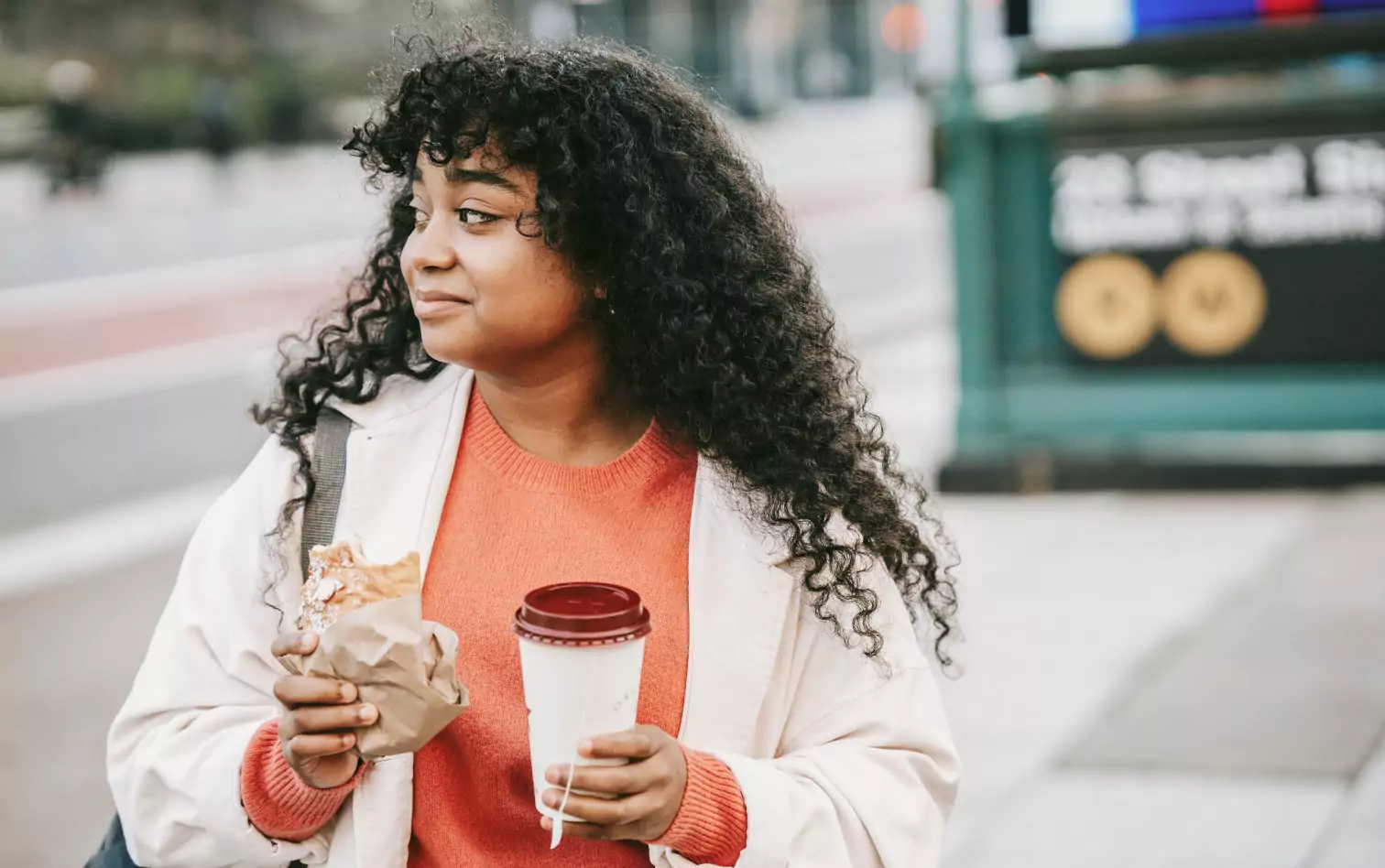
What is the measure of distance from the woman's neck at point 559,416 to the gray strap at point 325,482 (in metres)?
0.18

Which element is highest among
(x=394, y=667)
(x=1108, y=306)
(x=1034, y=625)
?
(x=394, y=667)

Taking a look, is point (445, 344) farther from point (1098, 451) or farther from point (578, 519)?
point (1098, 451)

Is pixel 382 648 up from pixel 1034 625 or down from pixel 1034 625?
up

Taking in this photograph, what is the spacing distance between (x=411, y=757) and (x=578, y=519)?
1.05 ft

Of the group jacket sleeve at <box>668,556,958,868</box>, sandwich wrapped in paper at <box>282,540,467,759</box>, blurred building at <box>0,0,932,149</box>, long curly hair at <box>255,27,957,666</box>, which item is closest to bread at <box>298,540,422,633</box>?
sandwich wrapped in paper at <box>282,540,467,759</box>

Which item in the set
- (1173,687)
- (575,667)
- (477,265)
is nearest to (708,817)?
(575,667)

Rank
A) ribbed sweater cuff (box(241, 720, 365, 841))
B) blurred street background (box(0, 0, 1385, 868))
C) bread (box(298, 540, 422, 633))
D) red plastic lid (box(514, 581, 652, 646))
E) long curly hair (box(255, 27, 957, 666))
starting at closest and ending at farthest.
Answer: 1. red plastic lid (box(514, 581, 652, 646))
2. bread (box(298, 540, 422, 633))
3. ribbed sweater cuff (box(241, 720, 365, 841))
4. long curly hair (box(255, 27, 957, 666))
5. blurred street background (box(0, 0, 1385, 868))

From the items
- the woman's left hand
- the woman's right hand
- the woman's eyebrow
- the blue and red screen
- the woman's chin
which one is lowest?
the woman's left hand

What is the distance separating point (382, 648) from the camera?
1.57 meters

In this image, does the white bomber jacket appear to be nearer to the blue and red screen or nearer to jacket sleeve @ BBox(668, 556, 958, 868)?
jacket sleeve @ BBox(668, 556, 958, 868)

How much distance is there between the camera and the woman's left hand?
153cm

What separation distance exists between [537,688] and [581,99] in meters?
0.70

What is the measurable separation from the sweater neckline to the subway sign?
5.63 metres

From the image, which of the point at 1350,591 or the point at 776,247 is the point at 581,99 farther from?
the point at 1350,591
